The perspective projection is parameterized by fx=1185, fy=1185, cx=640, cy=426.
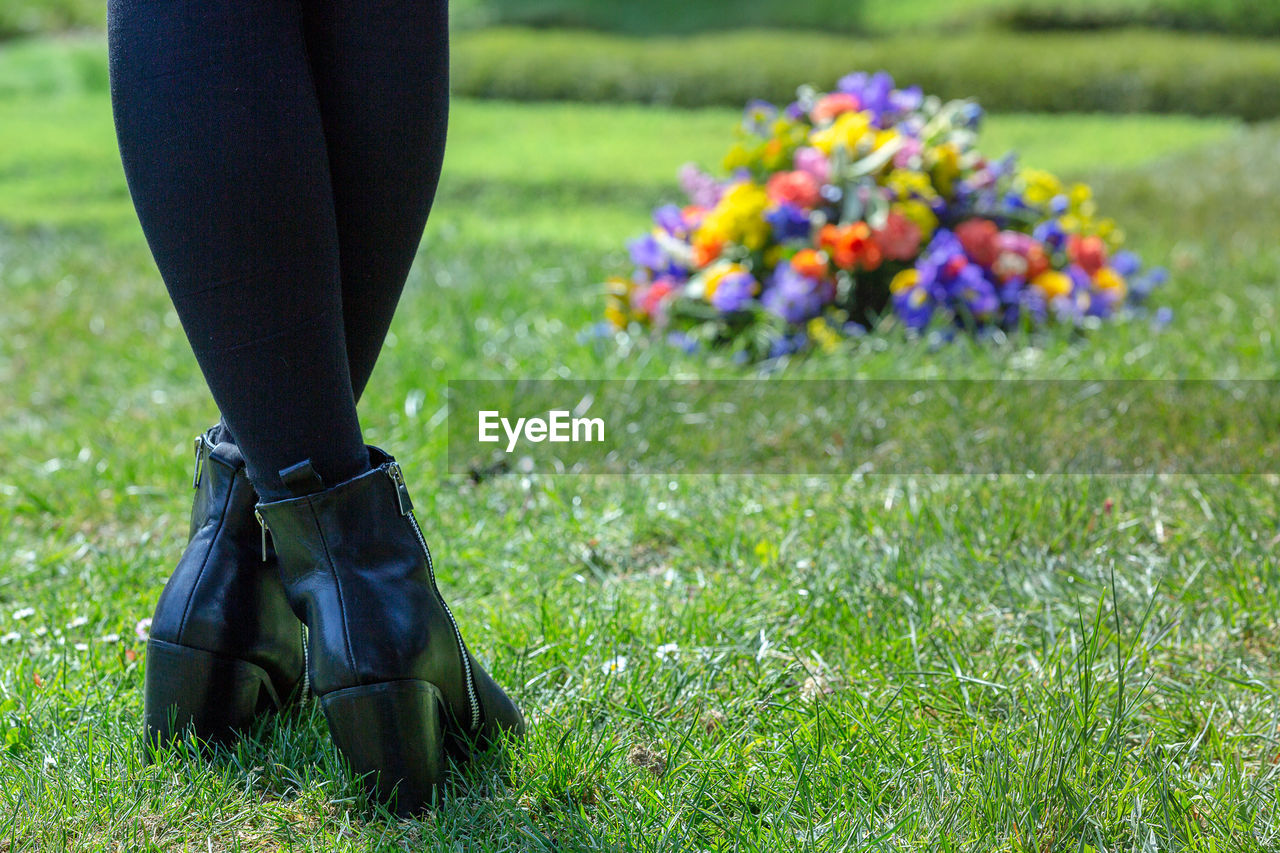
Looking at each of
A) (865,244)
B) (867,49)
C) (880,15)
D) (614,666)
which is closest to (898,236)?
(865,244)

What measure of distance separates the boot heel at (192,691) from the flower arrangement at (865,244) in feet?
5.97

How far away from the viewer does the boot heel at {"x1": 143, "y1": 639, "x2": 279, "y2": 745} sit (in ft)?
3.84

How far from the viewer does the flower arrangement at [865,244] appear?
291 cm

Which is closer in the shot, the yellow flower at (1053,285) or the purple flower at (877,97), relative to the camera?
the yellow flower at (1053,285)

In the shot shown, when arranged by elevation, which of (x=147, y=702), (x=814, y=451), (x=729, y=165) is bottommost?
(x=814, y=451)

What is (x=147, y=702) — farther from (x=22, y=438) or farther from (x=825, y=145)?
(x=825, y=145)

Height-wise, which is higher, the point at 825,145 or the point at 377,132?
the point at 377,132

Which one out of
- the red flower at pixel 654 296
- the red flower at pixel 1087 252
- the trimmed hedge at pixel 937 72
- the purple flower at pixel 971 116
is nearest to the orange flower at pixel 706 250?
the red flower at pixel 654 296

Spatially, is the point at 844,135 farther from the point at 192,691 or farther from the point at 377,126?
the point at 192,691

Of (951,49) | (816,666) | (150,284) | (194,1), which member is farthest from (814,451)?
(951,49)

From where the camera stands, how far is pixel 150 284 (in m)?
4.11

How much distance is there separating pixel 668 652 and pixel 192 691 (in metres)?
0.54

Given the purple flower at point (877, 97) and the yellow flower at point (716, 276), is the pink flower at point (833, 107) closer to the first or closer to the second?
the purple flower at point (877, 97)

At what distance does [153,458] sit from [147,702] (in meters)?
1.21
